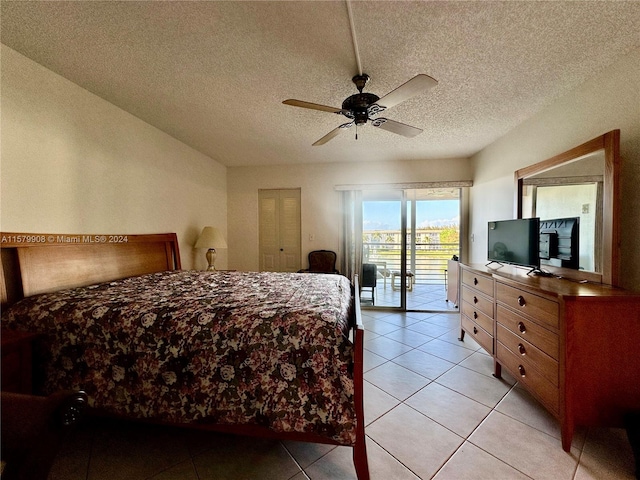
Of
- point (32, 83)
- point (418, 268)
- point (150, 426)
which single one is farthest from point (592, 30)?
point (418, 268)

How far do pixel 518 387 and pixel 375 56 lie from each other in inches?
110

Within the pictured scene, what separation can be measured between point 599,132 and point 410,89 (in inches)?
60.9

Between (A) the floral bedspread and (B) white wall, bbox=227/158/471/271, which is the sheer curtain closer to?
(B) white wall, bbox=227/158/471/271

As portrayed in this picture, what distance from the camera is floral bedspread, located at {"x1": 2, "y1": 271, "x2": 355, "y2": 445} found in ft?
4.16

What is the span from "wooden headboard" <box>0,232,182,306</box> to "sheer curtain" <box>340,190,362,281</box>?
2.66 meters

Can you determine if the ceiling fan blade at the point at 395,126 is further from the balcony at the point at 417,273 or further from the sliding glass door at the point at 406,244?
the balcony at the point at 417,273

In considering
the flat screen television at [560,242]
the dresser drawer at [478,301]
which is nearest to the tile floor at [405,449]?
the dresser drawer at [478,301]

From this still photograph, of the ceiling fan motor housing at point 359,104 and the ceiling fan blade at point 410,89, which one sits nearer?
the ceiling fan blade at point 410,89

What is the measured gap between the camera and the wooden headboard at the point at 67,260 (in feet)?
Answer: 5.85

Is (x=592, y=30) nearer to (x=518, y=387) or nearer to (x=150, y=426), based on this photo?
(x=518, y=387)

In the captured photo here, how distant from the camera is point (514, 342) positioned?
1.94 metres

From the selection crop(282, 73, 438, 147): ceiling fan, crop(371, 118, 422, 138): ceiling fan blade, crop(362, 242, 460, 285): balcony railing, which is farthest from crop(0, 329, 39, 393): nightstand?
crop(362, 242, 460, 285): balcony railing

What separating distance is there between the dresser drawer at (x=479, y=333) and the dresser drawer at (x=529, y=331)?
0.90 feet

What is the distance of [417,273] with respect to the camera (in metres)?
6.09
